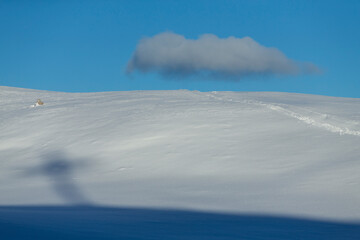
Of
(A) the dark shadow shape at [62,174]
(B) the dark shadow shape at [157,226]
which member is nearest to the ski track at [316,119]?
(B) the dark shadow shape at [157,226]

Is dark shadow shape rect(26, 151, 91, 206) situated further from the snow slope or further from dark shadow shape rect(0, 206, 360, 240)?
dark shadow shape rect(0, 206, 360, 240)

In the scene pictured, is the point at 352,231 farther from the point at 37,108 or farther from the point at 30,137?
the point at 37,108

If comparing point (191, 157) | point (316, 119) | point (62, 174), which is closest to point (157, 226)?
point (191, 157)

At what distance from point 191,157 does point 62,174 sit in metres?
2.46

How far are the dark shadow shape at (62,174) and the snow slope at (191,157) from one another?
2 cm

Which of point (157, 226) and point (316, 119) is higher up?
point (316, 119)

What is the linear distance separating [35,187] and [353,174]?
5.25 meters

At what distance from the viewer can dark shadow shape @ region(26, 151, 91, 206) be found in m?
7.00

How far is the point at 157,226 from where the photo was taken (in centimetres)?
477

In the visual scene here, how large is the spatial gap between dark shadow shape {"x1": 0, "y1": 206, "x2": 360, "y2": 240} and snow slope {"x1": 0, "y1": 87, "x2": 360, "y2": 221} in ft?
1.57

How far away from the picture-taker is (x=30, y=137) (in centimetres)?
1120

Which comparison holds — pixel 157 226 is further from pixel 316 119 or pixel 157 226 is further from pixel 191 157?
pixel 316 119

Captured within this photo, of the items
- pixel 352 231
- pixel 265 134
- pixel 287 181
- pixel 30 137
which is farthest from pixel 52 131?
pixel 352 231

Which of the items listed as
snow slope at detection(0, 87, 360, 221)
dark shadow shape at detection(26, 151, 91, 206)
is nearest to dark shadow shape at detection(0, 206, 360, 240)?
snow slope at detection(0, 87, 360, 221)
